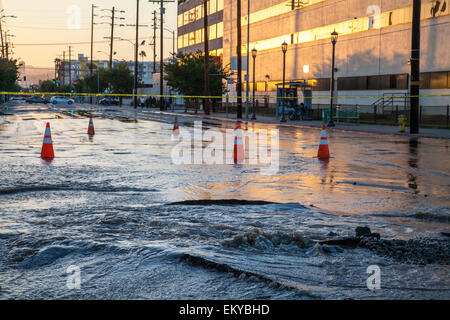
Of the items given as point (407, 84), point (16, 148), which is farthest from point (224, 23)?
point (16, 148)

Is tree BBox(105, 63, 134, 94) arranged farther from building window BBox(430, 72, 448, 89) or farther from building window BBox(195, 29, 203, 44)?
building window BBox(430, 72, 448, 89)

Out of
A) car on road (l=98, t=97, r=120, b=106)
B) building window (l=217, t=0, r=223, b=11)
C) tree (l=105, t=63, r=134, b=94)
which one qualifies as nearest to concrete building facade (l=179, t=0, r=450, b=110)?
A: building window (l=217, t=0, r=223, b=11)

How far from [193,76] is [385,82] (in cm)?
2165

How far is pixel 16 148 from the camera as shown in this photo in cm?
1636

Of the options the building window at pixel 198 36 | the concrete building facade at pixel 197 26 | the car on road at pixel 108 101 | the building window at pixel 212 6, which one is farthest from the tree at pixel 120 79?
the building window at pixel 212 6

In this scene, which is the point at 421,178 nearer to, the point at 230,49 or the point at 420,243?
the point at 420,243

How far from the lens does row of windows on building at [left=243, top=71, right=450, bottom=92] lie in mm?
38975

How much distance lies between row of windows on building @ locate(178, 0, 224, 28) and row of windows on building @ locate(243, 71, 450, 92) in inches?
1327

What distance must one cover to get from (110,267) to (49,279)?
54cm

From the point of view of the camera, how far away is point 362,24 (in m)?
46.8

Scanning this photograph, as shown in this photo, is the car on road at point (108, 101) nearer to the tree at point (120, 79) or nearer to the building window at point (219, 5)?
the tree at point (120, 79)

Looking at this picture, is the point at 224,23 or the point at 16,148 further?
the point at 224,23

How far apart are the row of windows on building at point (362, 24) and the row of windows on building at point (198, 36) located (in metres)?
21.8

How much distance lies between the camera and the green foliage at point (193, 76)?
59.2m
